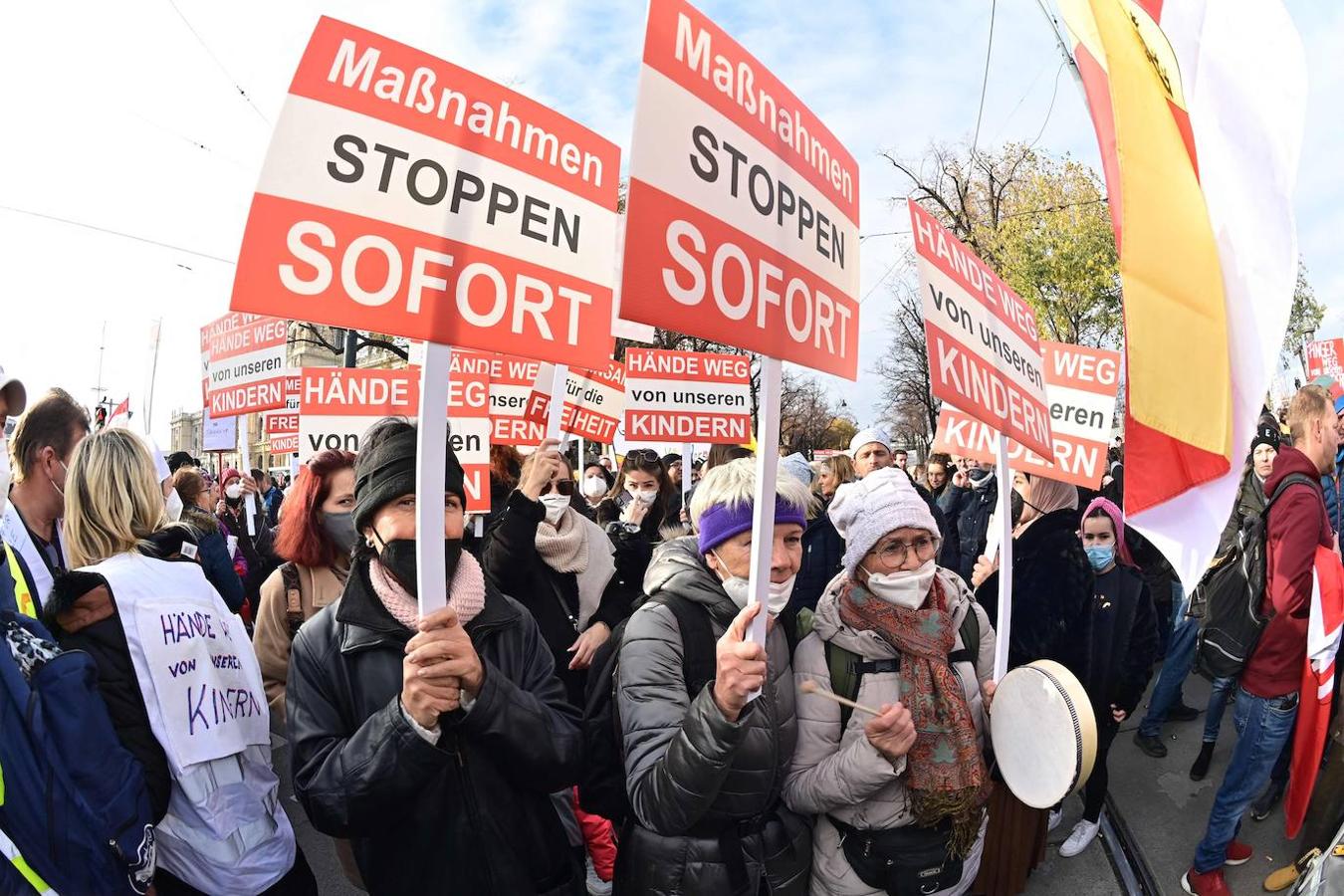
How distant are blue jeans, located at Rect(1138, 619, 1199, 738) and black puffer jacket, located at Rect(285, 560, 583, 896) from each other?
17.0 ft

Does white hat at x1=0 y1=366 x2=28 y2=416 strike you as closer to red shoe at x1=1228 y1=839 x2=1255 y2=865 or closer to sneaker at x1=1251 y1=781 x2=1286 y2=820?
red shoe at x1=1228 y1=839 x2=1255 y2=865

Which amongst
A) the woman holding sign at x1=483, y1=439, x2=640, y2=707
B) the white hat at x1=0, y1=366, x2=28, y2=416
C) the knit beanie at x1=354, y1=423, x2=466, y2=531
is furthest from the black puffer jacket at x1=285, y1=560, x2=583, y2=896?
the woman holding sign at x1=483, y1=439, x2=640, y2=707

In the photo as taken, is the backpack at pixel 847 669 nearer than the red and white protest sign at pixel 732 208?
No

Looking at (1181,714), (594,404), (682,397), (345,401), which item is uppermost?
(682,397)

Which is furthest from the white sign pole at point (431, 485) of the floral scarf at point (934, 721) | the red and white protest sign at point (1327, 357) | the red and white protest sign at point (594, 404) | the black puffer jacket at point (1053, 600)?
the red and white protest sign at point (1327, 357)

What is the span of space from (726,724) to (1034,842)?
2.91 meters

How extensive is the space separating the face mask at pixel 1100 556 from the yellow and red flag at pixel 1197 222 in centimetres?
230

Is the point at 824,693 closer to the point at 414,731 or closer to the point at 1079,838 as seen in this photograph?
the point at 414,731

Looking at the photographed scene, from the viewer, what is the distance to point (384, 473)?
6.88 ft

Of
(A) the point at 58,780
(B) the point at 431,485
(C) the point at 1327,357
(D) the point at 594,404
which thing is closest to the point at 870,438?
(D) the point at 594,404

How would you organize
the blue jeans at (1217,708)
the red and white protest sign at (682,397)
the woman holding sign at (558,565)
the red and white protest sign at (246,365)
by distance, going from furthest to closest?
the red and white protest sign at (682,397) < the red and white protest sign at (246,365) < the blue jeans at (1217,708) < the woman holding sign at (558,565)

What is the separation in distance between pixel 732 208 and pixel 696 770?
1263mm

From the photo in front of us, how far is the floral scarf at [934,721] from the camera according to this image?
236 centimetres

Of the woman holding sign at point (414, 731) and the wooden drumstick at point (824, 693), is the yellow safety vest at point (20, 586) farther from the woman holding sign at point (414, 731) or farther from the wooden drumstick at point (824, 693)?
the wooden drumstick at point (824, 693)
